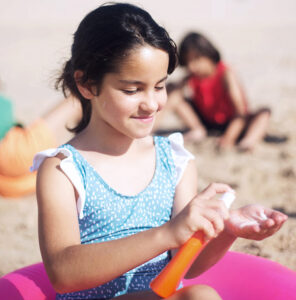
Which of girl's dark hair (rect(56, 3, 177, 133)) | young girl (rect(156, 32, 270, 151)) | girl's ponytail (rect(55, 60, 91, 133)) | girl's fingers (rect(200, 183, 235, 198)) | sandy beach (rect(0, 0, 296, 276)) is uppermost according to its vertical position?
girl's dark hair (rect(56, 3, 177, 133))

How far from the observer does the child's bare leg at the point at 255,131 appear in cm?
354

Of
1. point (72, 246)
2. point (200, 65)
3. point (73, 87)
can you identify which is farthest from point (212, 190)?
point (200, 65)

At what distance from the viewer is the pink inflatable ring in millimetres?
1482

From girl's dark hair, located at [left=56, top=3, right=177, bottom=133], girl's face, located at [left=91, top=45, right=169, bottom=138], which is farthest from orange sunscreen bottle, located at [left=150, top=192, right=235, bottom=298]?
girl's dark hair, located at [left=56, top=3, right=177, bottom=133]

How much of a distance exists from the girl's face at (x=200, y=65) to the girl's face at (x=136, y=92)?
2.70 meters

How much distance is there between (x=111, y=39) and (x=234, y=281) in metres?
0.86

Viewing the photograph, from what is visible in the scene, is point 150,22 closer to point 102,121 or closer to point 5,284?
point 102,121

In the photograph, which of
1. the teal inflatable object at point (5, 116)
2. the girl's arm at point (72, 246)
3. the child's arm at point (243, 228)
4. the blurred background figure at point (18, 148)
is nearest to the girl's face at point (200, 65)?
the blurred background figure at point (18, 148)

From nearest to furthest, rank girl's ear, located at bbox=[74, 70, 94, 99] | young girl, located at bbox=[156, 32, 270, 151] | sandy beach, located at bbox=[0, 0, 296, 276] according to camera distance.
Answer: girl's ear, located at bbox=[74, 70, 94, 99] < sandy beach, located at bbox=[0, 0, 296, 276] < young girl, located at bbox=[156, 32, 270, 151]

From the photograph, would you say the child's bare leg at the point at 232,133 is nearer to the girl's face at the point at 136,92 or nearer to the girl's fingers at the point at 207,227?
the girl's face at the point at 136,92

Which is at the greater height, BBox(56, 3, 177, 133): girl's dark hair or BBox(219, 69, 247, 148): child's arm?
BBox(56, 3, 177, 133): girl's dark hair

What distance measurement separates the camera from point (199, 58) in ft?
12.8

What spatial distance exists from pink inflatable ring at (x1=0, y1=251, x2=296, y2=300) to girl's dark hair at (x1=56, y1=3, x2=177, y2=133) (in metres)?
0.65

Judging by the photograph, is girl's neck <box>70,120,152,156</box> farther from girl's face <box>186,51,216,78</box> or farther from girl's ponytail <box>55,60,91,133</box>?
girl's face <box>186,51,216,78</box>
